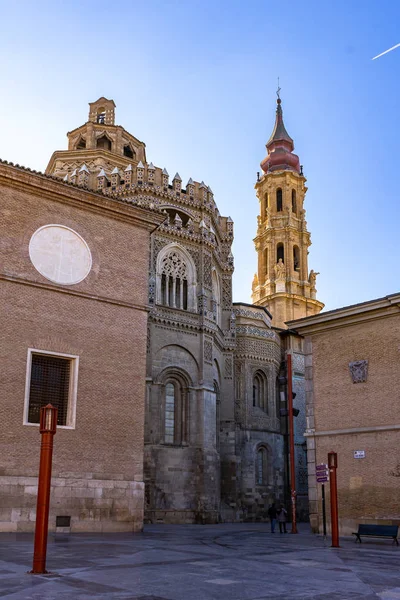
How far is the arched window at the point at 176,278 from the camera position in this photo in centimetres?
3397

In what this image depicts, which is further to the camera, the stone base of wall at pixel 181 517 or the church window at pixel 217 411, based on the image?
the church window at pixel 217 411

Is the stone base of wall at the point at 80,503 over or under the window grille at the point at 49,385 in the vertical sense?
under

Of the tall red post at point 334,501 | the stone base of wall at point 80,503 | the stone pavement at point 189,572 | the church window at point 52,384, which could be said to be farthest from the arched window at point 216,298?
the stone pavement at point 189,572

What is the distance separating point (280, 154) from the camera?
2606 inches

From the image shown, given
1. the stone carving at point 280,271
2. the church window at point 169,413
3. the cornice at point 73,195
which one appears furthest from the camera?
the stone carving at point 280,271

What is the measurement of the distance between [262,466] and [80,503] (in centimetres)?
2309

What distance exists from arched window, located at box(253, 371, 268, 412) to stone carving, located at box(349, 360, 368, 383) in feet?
62.0

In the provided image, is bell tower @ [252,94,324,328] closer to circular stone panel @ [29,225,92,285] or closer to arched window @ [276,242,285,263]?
arched window @ [276,242,285,263]

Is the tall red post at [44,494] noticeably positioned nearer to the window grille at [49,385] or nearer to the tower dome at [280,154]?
the window grille at [49,385]

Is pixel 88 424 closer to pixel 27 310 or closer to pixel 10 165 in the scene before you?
pixel 27 310

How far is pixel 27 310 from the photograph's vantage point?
17500 mm

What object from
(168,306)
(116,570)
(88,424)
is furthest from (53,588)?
(168,306)

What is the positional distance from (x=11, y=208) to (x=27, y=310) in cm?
291

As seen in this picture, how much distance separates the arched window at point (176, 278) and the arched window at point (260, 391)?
314 inches
